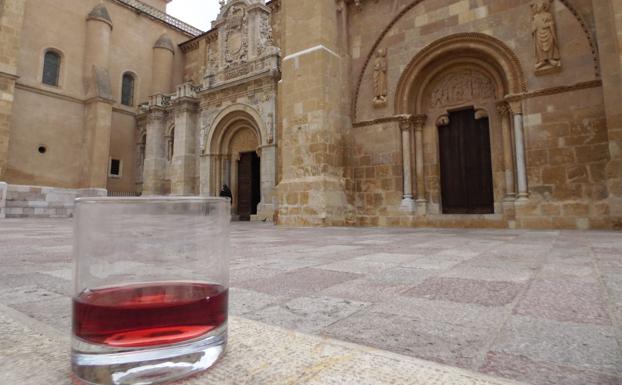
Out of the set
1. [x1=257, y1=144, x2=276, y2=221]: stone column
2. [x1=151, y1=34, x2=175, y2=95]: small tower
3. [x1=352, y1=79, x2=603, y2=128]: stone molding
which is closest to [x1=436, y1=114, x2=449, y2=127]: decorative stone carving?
[x1=352, y1=79, x2=603, y2=128]: stone molding

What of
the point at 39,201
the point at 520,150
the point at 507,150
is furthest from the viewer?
the point at 39,201

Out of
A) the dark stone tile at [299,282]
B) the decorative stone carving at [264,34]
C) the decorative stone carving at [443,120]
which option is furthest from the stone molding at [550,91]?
the decorative stone carving at [264,34]

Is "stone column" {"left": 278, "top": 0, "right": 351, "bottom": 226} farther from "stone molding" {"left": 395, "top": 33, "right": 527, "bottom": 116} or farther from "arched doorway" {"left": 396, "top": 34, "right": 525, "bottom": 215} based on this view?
"arched doorway" {"left": 396, "top": 34, "right": 525, "bottom": 215}

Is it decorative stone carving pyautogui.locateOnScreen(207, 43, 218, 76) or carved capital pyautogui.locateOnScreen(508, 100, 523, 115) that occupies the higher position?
decorative stone carving pyautogui.locateOnScreen(207, 43, 218, 76)

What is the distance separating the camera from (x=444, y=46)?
27.0 feet

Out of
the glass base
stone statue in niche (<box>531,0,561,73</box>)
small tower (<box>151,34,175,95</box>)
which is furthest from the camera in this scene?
small tower (<box>151,34,175,95</box>)

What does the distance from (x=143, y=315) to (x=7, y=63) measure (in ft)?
61.8

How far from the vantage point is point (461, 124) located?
857cm

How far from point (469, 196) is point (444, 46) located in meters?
3.62

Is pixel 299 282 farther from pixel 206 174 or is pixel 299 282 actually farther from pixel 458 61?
pixel 206 174

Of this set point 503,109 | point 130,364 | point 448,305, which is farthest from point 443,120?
point 130,364

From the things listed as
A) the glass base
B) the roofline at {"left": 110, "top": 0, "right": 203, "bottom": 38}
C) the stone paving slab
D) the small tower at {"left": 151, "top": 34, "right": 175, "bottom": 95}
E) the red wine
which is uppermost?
the roofline at {"left": 110, "top": 0, "right": 203, "bottom": 38}

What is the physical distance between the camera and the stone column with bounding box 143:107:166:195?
17750 mm

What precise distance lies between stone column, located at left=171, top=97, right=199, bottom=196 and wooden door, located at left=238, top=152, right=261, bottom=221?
88.5 inches
